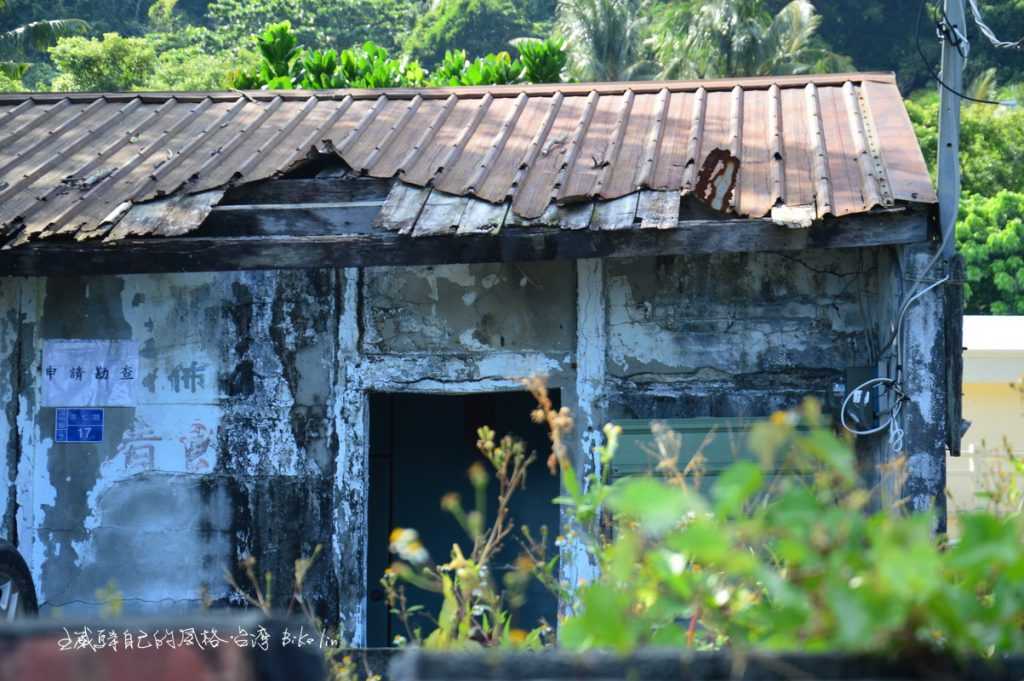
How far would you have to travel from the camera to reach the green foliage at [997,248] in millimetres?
23875

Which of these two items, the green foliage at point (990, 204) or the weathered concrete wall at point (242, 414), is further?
the green foliage at point (990, 204)

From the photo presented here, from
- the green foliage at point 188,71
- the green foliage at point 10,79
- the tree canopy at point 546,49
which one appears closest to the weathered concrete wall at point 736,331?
the tree canopy at point 546,49

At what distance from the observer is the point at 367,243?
6.05 meters

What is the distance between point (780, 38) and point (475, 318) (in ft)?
99.6

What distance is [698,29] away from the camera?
34000 mm

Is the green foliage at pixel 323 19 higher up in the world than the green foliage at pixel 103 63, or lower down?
higher up

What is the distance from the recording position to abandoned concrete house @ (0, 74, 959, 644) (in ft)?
20.5

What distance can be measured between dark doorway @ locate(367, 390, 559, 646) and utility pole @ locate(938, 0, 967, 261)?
4.07 metres

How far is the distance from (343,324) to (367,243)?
1072 millimetres

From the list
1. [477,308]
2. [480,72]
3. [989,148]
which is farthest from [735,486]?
[989,148]

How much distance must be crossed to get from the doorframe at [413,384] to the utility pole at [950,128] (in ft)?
6.07

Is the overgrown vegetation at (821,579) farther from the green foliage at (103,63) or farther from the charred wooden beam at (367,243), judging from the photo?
the green foliage at (103,63)

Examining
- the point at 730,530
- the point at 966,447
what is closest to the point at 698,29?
the point at 966,447

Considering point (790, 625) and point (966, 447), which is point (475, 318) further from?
point (966, 447)
